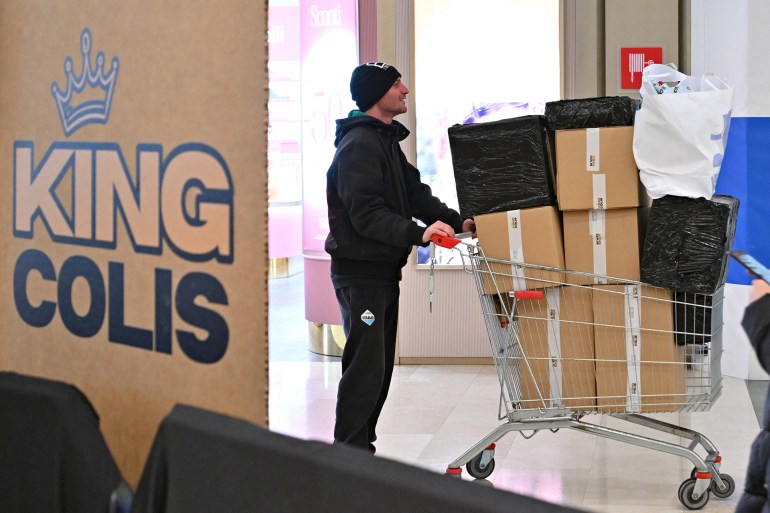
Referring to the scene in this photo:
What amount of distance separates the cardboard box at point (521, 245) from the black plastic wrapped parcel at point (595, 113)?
0.34 metres

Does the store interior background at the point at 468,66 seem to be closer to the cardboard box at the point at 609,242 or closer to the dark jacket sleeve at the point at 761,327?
the cardboard box at the point at 609,242

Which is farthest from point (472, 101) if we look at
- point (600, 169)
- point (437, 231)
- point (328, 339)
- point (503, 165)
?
point (437, 231)

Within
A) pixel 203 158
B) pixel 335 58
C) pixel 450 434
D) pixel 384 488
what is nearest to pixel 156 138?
pixel 203 158

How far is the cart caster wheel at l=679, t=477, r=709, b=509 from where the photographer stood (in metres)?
3.99

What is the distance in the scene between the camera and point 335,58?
686 centimetres

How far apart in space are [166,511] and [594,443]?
127 inches

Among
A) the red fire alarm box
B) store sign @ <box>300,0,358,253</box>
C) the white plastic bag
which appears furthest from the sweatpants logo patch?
the red fire alarm box

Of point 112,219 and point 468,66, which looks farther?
point 468,66

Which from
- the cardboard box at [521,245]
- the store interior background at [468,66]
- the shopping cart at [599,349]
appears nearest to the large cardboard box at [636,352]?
the shopping cart at [599,349]

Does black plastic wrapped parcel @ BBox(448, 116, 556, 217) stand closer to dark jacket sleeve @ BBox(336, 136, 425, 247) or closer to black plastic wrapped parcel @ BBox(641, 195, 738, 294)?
dark jacket sleeve @ BBox(336, 136, 425, 247)

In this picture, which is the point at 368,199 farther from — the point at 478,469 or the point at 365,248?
the point at 478,469

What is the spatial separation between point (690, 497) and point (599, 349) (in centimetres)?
68

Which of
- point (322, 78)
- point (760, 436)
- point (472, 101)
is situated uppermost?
point (322, 78)

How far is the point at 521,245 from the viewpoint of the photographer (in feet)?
12.9
